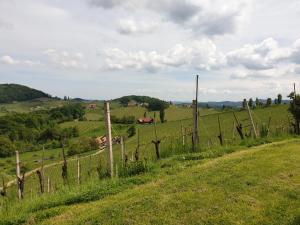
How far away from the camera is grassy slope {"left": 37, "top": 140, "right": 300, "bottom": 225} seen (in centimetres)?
661

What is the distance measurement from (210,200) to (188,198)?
455 millimetres

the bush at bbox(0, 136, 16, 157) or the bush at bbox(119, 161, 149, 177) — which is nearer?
the bush at bbox(119, 161, 149, 177)

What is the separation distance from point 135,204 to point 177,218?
1121mm

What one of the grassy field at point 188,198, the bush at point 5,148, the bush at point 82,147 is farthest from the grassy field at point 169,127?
the grassy field at point 188,198

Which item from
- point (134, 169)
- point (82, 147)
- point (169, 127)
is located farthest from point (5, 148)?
point (134, 169)

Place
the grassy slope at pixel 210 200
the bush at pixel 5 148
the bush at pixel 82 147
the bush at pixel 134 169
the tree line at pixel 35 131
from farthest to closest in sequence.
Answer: the tree line at pixel 35 131, the bush at pixel 5 148, the bush at pixel 82 147, the bush at pixel 134 169, the grassy slope at pixel 210 200

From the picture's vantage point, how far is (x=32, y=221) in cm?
746

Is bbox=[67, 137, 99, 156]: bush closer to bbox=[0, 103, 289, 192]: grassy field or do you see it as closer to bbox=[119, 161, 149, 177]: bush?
bbox=[0, 103, 289, 192]: grassy field

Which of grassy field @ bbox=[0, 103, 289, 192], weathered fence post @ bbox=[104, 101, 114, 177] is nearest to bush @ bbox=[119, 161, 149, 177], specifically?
weathered fence post @ bbox=[104, 101, 114, 177]

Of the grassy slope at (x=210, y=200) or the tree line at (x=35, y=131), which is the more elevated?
the grassy slope at (x=210, y=200)

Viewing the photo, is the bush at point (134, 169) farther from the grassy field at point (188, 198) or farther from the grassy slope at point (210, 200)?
the grassy slope at point (210, 200)

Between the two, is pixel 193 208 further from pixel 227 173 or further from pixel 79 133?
pixel 79 133

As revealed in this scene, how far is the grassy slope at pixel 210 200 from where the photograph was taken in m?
6.61

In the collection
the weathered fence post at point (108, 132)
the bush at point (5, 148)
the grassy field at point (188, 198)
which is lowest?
the bush at point (5, 148)
